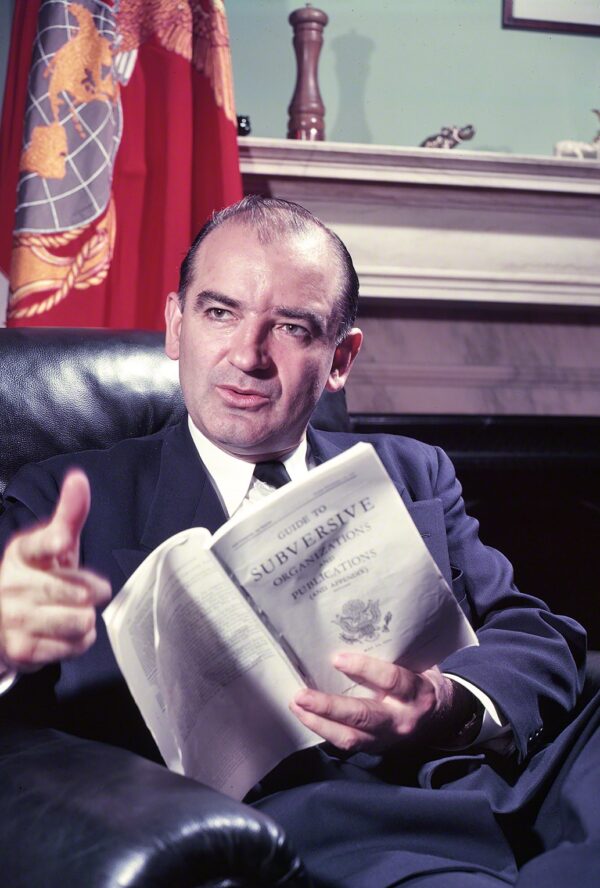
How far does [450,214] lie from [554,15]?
0.67 meters

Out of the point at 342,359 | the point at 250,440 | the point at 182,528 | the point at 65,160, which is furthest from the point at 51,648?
the point at 65,160

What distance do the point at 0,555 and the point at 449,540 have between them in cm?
62

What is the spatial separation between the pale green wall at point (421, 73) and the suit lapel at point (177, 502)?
5.16 feet

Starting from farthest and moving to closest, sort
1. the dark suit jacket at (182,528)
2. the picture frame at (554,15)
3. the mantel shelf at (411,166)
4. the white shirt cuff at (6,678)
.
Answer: the picture frame at (554,15)
the mantel shelf at (411,166)
the dark suit jacket at (182,528)
the white shirt cuff at (6,678)

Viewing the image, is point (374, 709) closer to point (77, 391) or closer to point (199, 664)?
point (199, 664)

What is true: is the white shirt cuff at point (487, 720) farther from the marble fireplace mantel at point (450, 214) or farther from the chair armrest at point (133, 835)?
the marble fireplace mantel at point (450, 214)

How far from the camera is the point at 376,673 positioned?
0.92 meters

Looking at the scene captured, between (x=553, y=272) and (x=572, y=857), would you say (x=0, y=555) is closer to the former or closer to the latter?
(x=572, y=857)

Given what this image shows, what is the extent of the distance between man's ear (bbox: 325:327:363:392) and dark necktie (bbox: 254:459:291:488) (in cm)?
19

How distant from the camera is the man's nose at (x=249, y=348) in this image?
4.00 feet

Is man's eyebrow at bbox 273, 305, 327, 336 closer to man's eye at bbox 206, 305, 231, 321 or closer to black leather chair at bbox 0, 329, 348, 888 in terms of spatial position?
man's eye at bbox 206, 305, 231, 321

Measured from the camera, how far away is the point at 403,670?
0.95m

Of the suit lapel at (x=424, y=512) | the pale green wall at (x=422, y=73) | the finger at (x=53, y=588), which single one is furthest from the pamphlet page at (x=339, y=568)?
the pale green wall at (x=422, y=73)

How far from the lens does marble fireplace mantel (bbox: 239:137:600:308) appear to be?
2457 millimetres
